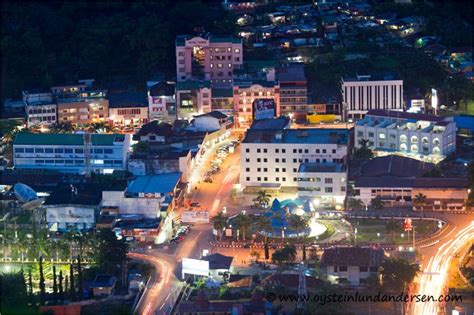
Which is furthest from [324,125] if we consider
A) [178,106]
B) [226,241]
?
[226,241]

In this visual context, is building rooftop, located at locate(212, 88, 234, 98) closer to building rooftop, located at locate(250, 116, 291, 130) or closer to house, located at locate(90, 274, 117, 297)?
building rooftop, located at locate(250, 116, 291, 130)

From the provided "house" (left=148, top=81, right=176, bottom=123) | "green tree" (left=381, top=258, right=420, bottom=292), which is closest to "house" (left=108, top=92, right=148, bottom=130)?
"house" (left=148, top=81, right=176, bottom=123)

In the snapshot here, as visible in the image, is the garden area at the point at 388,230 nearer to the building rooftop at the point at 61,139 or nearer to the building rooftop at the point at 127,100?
the building rooftop at the point at 61,139

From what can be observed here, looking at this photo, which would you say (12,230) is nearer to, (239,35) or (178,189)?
(178,189)

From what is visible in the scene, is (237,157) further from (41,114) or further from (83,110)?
(41,114)

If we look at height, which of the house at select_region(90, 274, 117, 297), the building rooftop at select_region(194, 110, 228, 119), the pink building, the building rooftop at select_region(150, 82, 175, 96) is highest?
the pink building

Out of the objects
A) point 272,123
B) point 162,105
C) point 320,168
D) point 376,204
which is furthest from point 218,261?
point 162,105
